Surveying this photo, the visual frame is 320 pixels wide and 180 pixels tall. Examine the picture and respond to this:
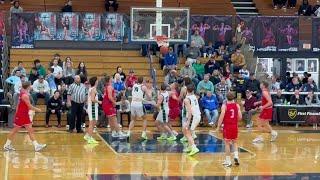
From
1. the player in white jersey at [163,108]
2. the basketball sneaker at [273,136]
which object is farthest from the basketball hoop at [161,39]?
the basketball sneaker at [273,136]

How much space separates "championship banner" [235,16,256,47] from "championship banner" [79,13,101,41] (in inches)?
253

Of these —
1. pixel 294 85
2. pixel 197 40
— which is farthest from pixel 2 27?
pixel 294 85

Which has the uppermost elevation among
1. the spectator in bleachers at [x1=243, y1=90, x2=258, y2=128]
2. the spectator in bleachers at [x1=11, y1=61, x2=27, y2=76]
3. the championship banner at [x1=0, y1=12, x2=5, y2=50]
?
the championship banner at [x1=0, y1=12, x2=5, y2=50]

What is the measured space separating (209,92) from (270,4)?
1370 cm

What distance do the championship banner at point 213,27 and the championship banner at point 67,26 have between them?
5.27m

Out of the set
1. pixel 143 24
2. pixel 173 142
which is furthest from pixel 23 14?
pixel 173 142

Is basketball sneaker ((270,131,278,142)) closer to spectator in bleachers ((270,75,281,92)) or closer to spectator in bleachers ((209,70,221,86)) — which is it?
spectator in bleachers ((209,70,221,86))

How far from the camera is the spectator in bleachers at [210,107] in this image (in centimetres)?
2684

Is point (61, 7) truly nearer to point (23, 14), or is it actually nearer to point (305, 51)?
point (23, 14)

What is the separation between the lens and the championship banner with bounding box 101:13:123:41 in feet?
104

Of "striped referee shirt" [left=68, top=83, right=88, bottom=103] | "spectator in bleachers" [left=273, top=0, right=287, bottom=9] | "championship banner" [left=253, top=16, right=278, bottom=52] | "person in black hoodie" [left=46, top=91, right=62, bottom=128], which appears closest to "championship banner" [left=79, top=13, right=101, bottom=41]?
"person in black hoodie" [left=46, top=91, right=62, bottom=128]

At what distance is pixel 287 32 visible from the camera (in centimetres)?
3291

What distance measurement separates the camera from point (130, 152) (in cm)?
1955

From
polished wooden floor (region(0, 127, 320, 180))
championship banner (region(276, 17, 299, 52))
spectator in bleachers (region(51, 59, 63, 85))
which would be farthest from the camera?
championship banner (region(276, 17, 299, 52))
